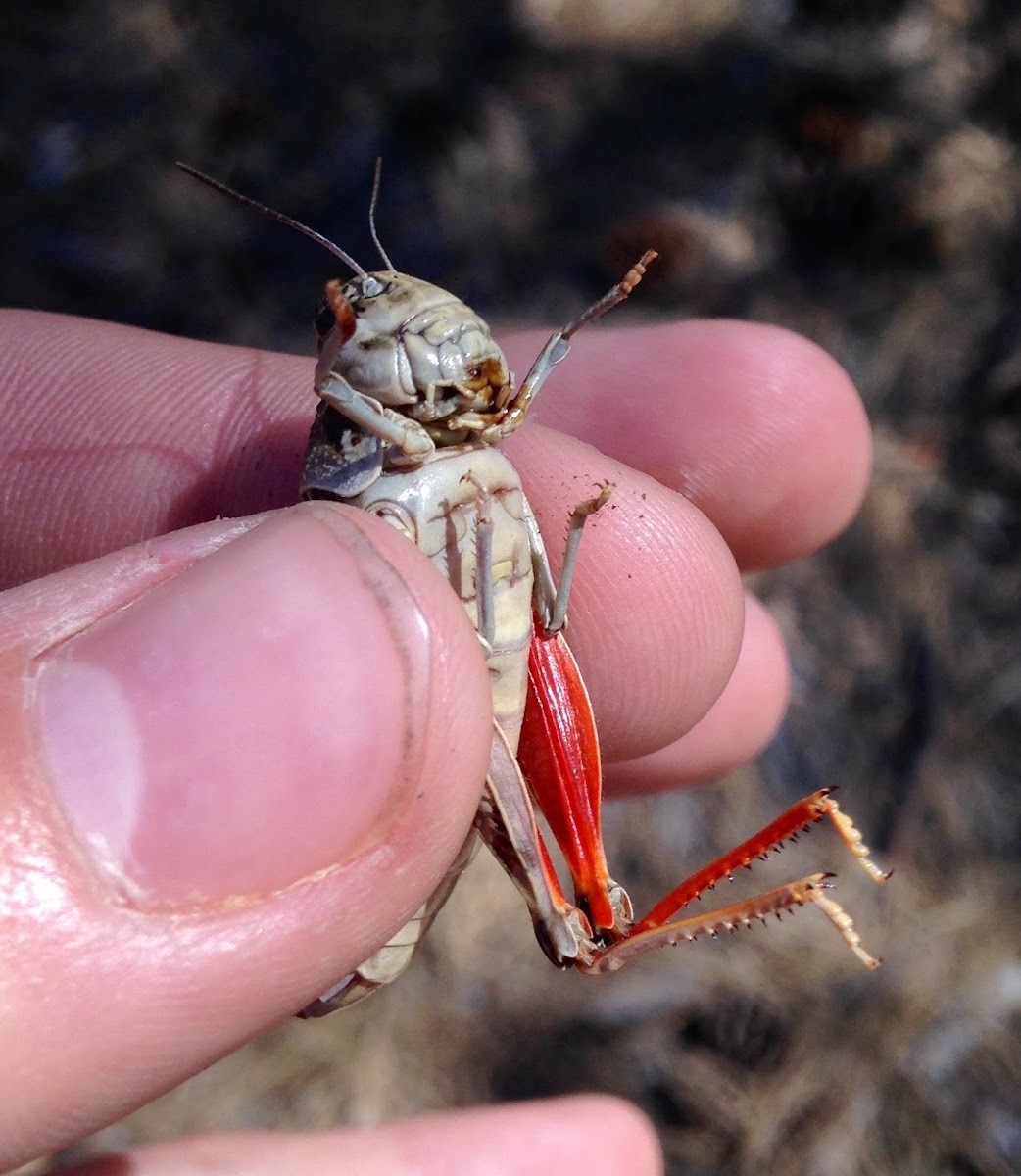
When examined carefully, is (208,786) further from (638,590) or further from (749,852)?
(638,590)

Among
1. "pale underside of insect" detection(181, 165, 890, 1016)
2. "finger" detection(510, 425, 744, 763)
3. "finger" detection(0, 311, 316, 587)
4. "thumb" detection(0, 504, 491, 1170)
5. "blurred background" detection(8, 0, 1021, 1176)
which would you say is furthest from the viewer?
"blurred background" detection(8, 0, 1021, 1176)

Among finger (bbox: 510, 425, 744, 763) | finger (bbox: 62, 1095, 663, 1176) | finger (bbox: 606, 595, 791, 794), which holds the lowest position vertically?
finger (bbox: 62, 1095, 663, 1176)

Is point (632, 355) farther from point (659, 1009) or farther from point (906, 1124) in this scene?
point (906, 1124)

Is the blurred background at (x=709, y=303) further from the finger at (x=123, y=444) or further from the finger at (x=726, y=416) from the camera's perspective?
the finger at (x=123, y=444)

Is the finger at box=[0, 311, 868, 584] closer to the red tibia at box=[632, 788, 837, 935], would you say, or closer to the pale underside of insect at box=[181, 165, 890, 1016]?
the pale underside of insect at box=[181, 165, 890, 1016]

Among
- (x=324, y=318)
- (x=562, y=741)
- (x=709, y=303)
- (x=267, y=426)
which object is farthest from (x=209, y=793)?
(x=709, y=303)

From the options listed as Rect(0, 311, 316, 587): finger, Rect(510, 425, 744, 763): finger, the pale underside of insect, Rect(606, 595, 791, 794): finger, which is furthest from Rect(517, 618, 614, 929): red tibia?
Rect(606, 595, 791, 794): finger

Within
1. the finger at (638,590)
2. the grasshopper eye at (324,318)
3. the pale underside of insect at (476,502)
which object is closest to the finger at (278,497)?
the finger at (638,590)
